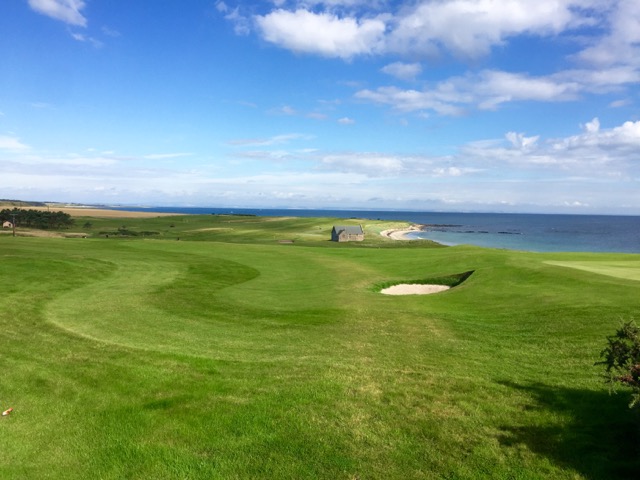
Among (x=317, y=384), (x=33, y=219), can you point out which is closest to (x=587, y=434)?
(x=317, y=384)

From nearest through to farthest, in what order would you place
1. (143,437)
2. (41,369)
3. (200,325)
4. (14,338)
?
1. (143,437)
2. (41,369)
3. (14,338)
4. (200,325)

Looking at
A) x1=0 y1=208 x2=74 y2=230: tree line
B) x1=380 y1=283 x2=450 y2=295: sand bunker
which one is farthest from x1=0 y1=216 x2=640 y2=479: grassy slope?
x1=0 y1=208 x2=74 y2=230: tree line

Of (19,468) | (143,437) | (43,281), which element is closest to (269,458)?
(143,437)

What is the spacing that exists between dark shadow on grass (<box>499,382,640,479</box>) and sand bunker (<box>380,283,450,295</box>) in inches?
757

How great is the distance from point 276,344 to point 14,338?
1015 centimetres

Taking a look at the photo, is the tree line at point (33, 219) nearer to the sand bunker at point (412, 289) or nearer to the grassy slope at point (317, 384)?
the grassy slope at point (317, 384)

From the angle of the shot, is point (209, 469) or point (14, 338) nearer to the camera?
point (209, 469)

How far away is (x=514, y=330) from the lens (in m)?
17.6

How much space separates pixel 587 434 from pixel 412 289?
2224cm

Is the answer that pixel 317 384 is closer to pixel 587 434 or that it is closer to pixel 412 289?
pixel 587 434

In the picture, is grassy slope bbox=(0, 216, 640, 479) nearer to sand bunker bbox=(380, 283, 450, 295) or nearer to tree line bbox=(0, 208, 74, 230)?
sand bunker bbox=(380, 283, 450, 295)

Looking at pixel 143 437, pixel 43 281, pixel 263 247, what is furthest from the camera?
pixel 263 247

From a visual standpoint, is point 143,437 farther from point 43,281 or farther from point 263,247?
point 263,247

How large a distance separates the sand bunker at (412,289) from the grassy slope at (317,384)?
166 inches
